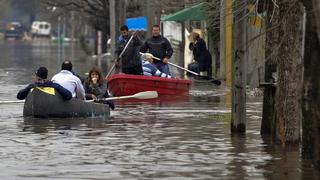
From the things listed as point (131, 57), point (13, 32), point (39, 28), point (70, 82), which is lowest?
point (70, 82)

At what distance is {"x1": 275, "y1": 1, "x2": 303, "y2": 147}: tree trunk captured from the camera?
40.3 ft

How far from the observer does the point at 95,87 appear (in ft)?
60.0

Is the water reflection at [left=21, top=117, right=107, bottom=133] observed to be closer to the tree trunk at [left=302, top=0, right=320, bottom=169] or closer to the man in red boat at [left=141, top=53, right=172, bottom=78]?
the tree trunk at [left=302, top=0, right=320, bottom=169]

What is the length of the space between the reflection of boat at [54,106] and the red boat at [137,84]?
15.4ft

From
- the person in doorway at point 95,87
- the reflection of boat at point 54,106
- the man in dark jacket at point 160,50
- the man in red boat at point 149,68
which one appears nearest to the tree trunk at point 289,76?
the reflection of boat at point 54,106

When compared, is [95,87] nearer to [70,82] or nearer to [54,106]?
[70,82]

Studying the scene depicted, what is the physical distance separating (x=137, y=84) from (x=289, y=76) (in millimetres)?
9806

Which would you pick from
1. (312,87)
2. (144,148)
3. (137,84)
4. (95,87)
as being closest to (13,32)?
(137,84)

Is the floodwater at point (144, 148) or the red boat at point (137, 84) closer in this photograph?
the floodwater at point (144, 148)

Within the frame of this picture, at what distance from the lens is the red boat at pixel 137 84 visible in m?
22.0

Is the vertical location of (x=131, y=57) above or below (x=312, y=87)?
above

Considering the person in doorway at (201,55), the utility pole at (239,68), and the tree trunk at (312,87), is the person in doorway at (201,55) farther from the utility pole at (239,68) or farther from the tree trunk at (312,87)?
the tree trunk at (312,87)

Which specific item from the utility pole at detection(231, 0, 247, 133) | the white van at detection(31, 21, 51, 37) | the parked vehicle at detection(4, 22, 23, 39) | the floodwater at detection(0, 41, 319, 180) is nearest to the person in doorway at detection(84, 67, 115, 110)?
the floodwater at detection(0, 41, 319, 180)

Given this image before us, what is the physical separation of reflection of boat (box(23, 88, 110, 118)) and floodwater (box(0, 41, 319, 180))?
0.53 ft
